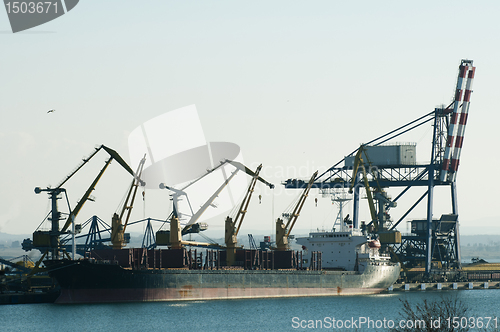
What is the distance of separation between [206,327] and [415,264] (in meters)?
52.1

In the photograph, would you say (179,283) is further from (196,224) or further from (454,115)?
(454,115)

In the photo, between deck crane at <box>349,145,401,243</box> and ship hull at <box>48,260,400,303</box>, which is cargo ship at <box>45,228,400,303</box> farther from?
deck crane at <box>349,145,401,243</box>

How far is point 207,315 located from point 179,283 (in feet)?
31.3

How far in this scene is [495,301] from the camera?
76.9 meters

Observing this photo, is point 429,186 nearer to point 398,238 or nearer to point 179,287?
point 398,238

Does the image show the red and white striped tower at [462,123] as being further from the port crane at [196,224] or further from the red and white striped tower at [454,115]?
the port crane at [196,224]

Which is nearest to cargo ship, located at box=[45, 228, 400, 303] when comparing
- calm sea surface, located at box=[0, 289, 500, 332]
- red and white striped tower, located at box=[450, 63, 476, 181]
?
calm sea surface, located at box=[0, 289, 500, 332]

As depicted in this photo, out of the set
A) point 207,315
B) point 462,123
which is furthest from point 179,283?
point 462,123

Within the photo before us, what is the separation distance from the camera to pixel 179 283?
64875mm

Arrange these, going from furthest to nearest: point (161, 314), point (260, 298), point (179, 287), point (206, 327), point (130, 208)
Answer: point (130, 208) → point (260, 298) → point (179, 287) → point (161, 314) → point (206, 327)

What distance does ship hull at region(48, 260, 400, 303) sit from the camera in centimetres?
6212

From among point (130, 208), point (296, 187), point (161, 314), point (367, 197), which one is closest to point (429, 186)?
point (367, 197)

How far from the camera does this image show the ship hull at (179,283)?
62125mm

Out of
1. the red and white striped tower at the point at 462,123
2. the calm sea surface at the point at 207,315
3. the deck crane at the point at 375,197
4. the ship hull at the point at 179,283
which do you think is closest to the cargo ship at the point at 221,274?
the ship hull at the point at 179,283
